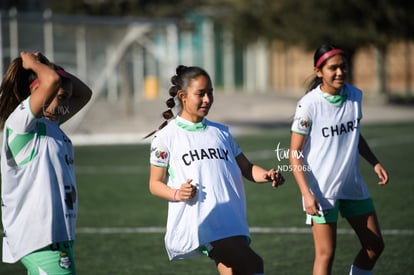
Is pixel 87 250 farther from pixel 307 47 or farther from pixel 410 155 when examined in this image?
pixel 307 47

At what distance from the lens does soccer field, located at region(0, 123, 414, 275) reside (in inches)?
360

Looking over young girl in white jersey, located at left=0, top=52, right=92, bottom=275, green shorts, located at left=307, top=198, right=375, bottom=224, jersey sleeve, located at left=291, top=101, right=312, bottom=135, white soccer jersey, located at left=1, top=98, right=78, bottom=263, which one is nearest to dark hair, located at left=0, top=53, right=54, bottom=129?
young girl in white jersey, located at left=0, top=52, right=92, bottom=275

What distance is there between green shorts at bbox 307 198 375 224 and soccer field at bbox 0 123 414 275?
1.65 ft

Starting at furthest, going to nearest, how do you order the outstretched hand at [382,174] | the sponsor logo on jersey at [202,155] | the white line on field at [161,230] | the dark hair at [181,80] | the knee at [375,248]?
the white line on field at [161,230]
the outstretched hand at [382,174]
the knee at [375,248]
the dark hair at [181,80]
the sponsor logo on jersey at [202,155]

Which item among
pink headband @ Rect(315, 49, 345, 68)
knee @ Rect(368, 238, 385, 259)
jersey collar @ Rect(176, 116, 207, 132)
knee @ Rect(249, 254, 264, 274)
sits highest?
pink headband @ Rect(315, 49, 345, 68)

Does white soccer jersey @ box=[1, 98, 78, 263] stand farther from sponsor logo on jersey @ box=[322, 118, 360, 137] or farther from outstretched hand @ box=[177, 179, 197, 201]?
sponsor logo on jersey @ box=[322, 118, 360, 137]

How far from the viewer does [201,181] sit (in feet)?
19.1

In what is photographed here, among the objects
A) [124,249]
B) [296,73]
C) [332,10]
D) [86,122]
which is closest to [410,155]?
[86,122]

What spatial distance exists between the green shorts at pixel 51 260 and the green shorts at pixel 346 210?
219cm

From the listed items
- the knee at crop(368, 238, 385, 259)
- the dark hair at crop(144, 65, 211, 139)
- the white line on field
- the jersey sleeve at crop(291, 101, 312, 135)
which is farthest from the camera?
the white line on field

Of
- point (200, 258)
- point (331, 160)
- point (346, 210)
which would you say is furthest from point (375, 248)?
point (200, 258)

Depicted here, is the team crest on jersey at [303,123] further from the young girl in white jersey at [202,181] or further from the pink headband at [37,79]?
the pink headband at [37,79]

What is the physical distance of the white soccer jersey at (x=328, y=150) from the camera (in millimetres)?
6891

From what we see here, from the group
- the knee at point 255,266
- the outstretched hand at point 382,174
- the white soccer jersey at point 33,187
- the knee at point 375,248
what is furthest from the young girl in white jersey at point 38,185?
the outstretched hand at point 382,174
